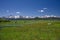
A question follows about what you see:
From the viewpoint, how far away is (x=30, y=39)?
37.0 feet

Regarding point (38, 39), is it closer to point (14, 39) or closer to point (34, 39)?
point (34, 39)

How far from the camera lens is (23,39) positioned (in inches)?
444

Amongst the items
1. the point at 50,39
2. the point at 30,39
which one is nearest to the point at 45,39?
the point at 50,39

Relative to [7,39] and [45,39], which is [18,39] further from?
[45,39]

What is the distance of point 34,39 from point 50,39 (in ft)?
4.94

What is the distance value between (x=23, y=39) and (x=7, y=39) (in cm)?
153

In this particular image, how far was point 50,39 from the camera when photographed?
1134 centimetres

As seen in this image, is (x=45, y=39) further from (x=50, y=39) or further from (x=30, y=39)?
(x=30, y=39)

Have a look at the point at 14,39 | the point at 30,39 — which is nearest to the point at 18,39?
the point at 14,39

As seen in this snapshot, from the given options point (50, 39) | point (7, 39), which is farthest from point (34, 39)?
point (7, 39)

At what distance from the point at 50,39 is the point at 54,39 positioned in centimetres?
37

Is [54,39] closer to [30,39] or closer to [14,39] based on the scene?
[30,39]

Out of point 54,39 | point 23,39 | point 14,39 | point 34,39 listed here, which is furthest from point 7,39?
point 54,39

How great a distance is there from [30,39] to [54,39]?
2215 mm
